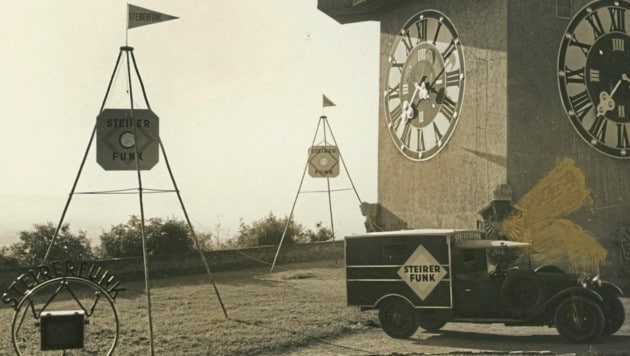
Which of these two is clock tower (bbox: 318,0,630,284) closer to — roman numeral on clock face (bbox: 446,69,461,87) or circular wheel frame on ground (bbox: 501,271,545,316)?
roman numeral on clock face (bbox: 446,69,461,87)

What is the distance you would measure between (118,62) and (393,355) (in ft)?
19.2

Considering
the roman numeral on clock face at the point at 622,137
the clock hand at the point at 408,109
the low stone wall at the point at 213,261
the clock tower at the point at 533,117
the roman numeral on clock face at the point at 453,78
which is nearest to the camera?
the clock tower at the point at 533,117

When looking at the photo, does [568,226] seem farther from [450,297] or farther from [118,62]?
[118,62]

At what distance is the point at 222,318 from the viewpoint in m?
13.1

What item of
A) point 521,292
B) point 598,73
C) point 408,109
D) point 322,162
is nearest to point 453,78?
point 408,109

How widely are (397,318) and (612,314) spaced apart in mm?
3205

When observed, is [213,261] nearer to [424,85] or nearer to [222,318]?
[424,85]

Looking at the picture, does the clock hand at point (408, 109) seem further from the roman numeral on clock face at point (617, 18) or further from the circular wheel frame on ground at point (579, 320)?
the circular wheel frame on ground at point (579, 320)

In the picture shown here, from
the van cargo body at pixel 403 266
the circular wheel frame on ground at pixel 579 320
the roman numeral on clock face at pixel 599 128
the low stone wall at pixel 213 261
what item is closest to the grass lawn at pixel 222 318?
the low stone wall at pixel 213 261

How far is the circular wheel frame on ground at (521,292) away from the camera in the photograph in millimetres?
10992

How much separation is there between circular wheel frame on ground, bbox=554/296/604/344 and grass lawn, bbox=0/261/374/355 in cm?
349

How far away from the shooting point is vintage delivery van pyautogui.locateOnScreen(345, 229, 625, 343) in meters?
10.8

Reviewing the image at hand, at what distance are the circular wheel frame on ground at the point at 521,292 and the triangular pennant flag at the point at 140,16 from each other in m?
6.39

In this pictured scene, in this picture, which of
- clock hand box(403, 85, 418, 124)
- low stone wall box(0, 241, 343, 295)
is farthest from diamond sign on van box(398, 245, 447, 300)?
low stone wall box(0, 241, 343, 295)
